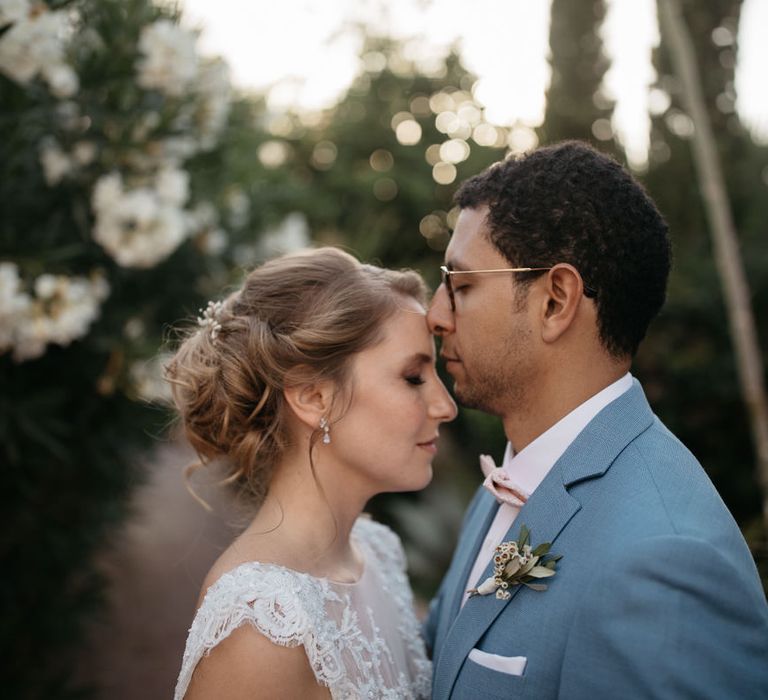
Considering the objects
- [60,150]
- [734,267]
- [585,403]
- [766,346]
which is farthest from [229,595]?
[766,346]

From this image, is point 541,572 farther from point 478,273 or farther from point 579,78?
point 579,78

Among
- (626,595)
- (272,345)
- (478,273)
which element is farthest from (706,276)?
(626,595)

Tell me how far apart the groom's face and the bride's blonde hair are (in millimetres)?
299

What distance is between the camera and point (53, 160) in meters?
3.47

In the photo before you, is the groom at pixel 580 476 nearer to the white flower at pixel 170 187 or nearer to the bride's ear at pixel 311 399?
the bride's ear at pixel 311 399

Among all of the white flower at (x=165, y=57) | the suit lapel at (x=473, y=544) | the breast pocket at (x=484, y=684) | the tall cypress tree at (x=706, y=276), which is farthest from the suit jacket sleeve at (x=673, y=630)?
the tall cypress tree at (x=706, y=276)

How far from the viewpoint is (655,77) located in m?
6.16

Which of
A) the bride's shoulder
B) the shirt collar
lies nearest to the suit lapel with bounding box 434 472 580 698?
the shirt collar

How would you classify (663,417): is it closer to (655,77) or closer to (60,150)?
(655,77)

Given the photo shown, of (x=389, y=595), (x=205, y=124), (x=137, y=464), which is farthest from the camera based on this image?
(x=137, y=464)

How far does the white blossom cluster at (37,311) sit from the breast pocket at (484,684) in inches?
82.3

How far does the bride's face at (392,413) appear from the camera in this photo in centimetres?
242

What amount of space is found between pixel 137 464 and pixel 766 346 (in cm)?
473

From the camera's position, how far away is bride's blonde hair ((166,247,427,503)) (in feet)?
7.86
